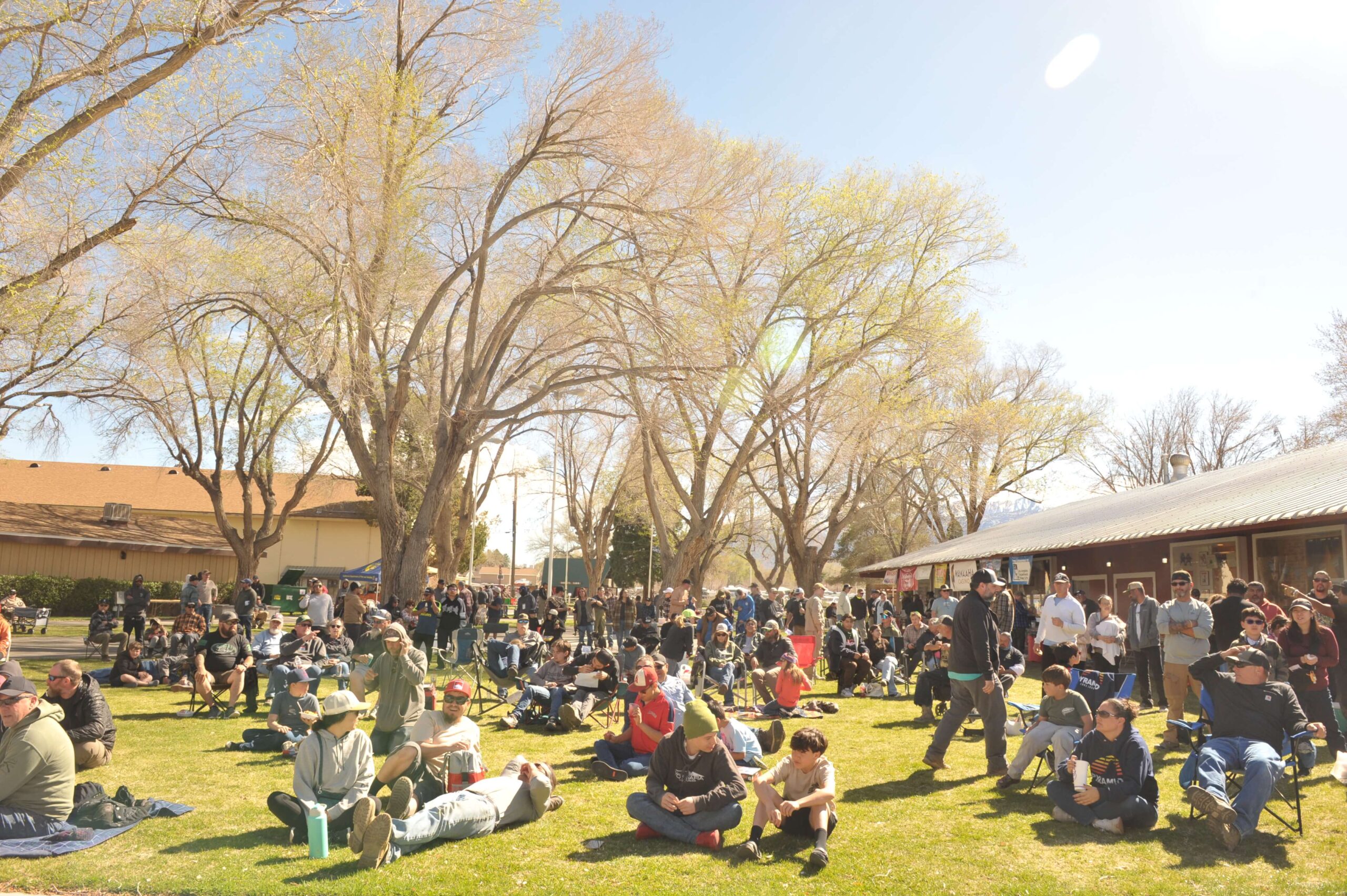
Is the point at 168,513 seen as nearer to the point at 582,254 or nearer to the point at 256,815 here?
the point at 582,254

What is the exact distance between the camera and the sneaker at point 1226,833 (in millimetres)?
5602

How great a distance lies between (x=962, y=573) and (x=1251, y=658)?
16.1m

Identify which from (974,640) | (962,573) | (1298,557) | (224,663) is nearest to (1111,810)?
(974,640)

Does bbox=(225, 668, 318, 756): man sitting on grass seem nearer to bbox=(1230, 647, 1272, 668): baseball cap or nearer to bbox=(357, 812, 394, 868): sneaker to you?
bbox=(357, 812, 394, 868): sneaker

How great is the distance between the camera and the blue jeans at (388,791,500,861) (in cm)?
567

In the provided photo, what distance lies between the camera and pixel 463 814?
19.7 ft

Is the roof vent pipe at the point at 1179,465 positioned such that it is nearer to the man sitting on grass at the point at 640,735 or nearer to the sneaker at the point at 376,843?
the man sitting on grass at the point at 640,735

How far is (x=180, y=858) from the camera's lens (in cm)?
562

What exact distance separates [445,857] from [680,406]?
15.8 m

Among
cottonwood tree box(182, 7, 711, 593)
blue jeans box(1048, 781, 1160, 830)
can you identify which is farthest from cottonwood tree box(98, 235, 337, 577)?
blue jeans box(1048, 781, 1160, 830)

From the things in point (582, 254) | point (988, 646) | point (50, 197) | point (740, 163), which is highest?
point (740, 163)

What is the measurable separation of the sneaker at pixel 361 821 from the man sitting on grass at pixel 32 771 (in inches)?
79.6

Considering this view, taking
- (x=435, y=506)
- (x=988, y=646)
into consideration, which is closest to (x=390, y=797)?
(x=988, y=646)

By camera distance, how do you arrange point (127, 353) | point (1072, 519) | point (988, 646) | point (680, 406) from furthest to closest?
point (1072, 519), point (680, 406), point (127, 353), point (988, 646)
